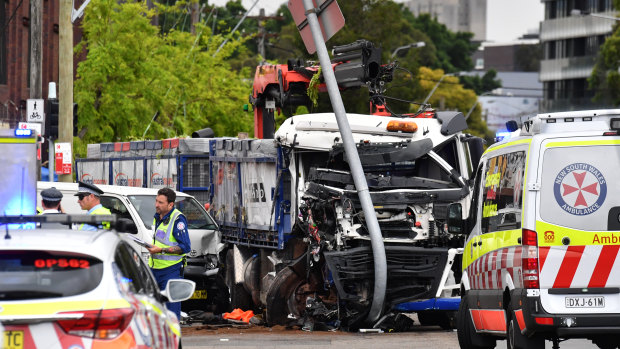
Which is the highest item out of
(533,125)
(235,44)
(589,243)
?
(235,44)

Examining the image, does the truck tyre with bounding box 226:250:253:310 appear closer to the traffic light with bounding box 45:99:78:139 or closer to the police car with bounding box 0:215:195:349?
the traffic light with bounding box 45:99:78:139

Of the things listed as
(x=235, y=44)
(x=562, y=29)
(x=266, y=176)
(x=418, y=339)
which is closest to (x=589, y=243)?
(x=418, y=339)

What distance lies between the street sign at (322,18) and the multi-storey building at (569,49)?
75293 mm

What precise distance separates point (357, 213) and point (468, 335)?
3.98m

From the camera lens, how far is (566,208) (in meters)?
10.6

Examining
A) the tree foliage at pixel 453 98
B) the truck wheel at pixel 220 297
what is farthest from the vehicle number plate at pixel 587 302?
the tree foliage at pixel 453 98

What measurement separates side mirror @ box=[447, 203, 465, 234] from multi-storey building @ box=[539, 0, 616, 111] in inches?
3195

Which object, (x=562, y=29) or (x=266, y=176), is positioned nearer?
(x=266, y=176)

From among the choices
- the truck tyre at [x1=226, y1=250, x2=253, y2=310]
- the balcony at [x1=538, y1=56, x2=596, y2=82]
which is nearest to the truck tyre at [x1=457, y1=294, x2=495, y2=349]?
the truck tyre at [x1=226, y1=250, x2=253, y2=310]

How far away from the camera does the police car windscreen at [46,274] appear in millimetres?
7031

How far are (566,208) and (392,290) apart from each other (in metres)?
6.29

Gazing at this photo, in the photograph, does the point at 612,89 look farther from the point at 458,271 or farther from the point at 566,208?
the point at 566,208

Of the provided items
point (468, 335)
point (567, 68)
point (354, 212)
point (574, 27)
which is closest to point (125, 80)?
point (354, 212)

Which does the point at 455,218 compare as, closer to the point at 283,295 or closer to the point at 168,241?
the point at 168,241
